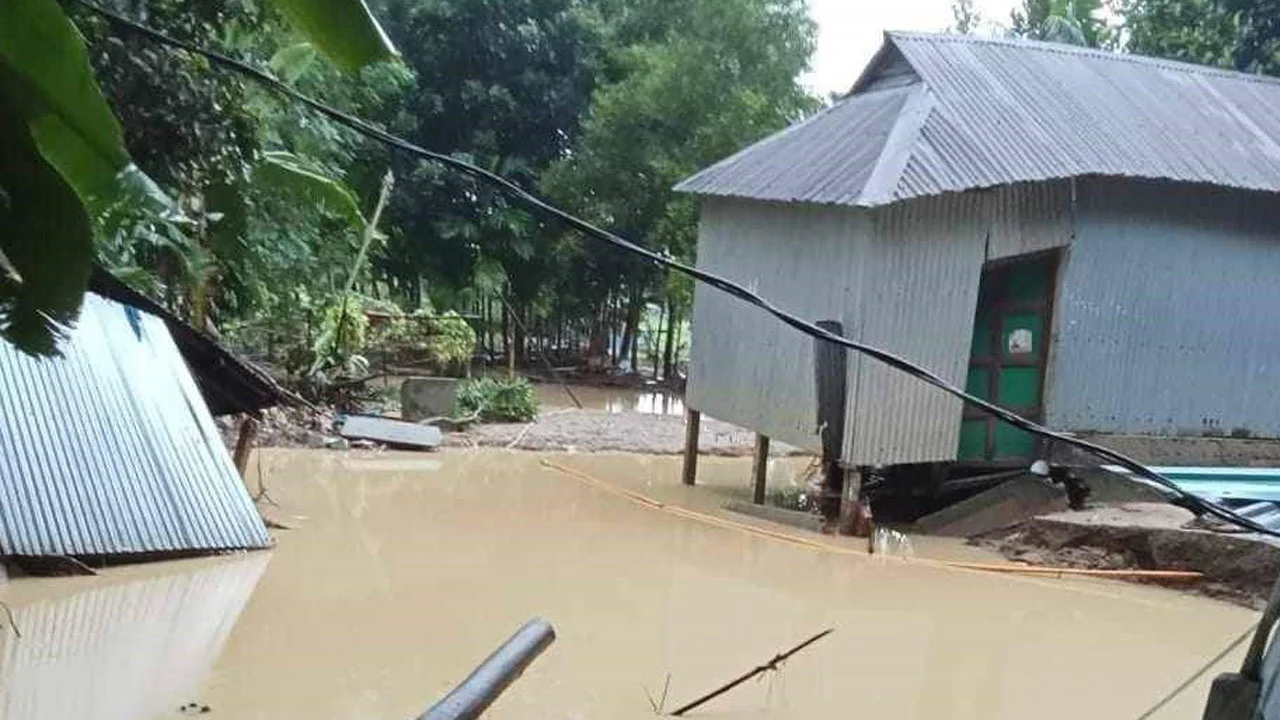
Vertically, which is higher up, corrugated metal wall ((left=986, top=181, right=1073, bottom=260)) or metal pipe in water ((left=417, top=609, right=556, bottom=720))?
corrugated metal wall ((left=986, top=181, right=1073, bottom=260))

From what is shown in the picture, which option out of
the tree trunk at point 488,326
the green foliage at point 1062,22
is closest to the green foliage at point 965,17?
the green foliage at point 1062,22

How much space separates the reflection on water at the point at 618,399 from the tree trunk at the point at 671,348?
0.97 metres

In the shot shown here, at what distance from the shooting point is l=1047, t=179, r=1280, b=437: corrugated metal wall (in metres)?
12.6

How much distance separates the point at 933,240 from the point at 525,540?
4255mm

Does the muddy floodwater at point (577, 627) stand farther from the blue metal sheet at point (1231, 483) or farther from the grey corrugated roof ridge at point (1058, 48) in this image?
the grey corrugated roof ridge at point (1058, 48)

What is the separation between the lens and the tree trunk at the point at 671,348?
75.8 ft

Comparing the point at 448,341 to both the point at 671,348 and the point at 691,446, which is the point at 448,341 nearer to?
the point at 671,348

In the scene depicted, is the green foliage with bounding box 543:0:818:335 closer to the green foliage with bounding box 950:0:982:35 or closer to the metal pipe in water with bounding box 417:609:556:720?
the green foliage with bounding box 950:0:982:35

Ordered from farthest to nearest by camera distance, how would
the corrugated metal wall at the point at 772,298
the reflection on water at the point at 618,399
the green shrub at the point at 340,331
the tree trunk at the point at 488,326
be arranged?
the tree trunk at the point at 488,326, the reflection on water at the point at 618,399, the green shrub at the point at 340,331, the corrugated metal wall at the point at 772,298

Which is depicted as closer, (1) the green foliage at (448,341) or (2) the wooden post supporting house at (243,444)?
(2) the wooden post supporting house at (243,444)

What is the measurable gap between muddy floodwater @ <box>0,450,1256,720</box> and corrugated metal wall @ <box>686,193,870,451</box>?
1502 mm

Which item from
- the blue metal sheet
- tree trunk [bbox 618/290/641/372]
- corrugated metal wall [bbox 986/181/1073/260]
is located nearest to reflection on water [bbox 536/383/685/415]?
tree trunk [bbox 618/290/641/372]

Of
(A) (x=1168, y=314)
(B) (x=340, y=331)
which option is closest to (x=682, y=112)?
(B) (x=340, y=331)

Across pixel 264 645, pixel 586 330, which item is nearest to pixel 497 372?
pixel 586 330
